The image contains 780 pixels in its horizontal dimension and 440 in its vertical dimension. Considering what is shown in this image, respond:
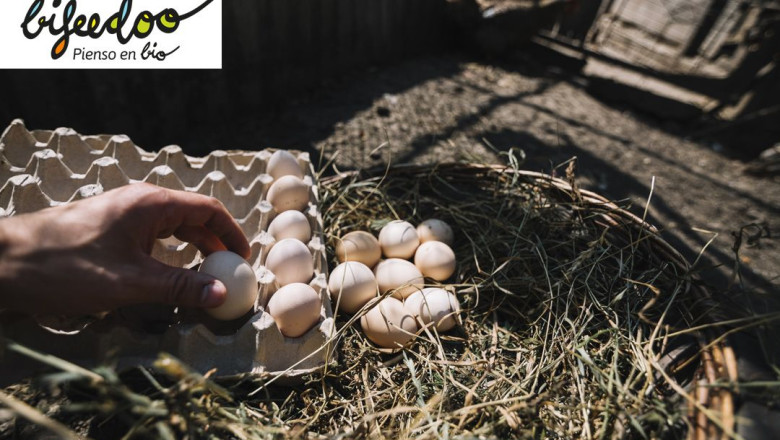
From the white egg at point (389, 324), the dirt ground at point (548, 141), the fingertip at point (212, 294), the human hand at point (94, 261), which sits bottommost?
the dirt ground at point (548, 141)

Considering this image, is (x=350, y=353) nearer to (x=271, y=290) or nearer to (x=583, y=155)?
(x=271, y=290)

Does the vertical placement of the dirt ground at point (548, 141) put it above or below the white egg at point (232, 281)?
below

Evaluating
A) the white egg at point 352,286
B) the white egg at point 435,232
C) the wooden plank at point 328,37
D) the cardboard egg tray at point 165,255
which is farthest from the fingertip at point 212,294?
the wooden plank at point 328,37

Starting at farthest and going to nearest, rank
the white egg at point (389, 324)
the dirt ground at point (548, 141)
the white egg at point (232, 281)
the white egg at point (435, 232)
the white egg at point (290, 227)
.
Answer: the dirt ground at point (548, 141), the white egg at point (435, 232), the white egg at point (290, 227), the white egg at point (389, 324), the white egg at point (232, 281)

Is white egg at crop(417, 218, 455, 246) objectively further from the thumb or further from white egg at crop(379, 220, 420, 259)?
the thumb

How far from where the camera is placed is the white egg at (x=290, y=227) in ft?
5.08

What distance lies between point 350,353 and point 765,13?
16.3 ft

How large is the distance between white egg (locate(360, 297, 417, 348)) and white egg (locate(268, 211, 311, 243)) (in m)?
0.37

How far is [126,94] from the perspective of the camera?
8.05 ft

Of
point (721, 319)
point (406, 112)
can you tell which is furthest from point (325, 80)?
point (721, 319)

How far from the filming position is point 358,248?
5.33 feet

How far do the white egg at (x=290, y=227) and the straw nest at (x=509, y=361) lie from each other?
0.17 metres

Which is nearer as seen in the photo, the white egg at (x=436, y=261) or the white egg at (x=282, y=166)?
the white egg at (x=436, y=261)

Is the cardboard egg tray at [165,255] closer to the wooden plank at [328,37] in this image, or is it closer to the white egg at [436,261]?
the white egg at [436,261]
